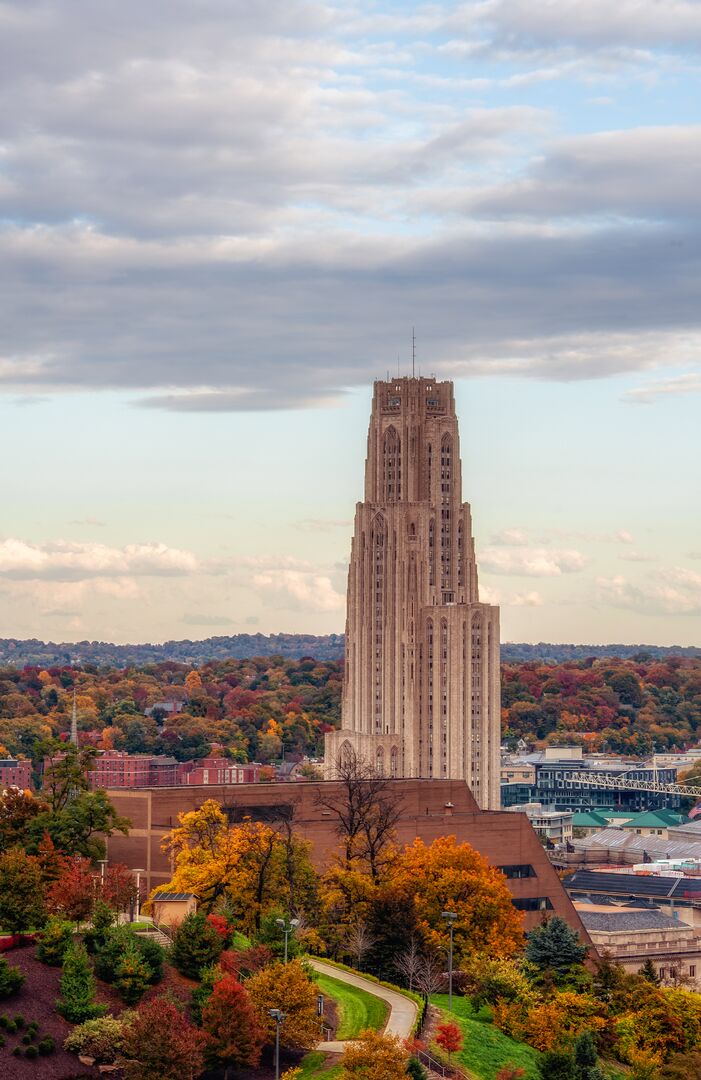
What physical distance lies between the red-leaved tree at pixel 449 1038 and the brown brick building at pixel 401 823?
42309 mm

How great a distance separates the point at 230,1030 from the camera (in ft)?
270

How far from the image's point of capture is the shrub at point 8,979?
82.6 metres

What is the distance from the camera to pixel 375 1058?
80875 millimetres

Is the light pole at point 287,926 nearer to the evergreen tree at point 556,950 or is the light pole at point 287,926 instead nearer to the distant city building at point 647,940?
the evergreen tree at point 556,950

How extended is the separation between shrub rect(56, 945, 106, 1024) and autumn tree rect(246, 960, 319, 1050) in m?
7.01

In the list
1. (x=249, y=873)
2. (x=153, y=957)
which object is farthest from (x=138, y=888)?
(x=153, y=957)

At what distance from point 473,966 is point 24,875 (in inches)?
1003

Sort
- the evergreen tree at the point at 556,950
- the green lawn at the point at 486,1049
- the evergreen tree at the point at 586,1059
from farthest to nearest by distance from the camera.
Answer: the evergreen tree at the point at 556,950 < the green lawn at the point at 486,1049 < the evergreen tree at the point at 586,1059

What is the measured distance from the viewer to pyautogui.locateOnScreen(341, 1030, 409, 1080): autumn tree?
80.3 metres

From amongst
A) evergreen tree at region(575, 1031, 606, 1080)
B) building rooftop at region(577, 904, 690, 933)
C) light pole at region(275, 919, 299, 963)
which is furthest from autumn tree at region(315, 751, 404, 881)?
evergreen tree at region(575, 1031, 606, 1080)

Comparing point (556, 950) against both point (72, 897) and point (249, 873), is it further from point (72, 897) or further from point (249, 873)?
point (72, 897)

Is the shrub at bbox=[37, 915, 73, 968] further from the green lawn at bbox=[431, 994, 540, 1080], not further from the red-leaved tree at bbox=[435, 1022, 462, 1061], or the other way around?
the green lawn at bbox=[431, 994, 540, 1080]

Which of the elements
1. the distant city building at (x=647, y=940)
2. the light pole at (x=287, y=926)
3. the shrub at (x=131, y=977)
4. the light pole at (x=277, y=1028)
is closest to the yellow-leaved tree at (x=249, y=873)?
the light pole at (x=287, y=926)

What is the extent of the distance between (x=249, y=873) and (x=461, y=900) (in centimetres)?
1287
